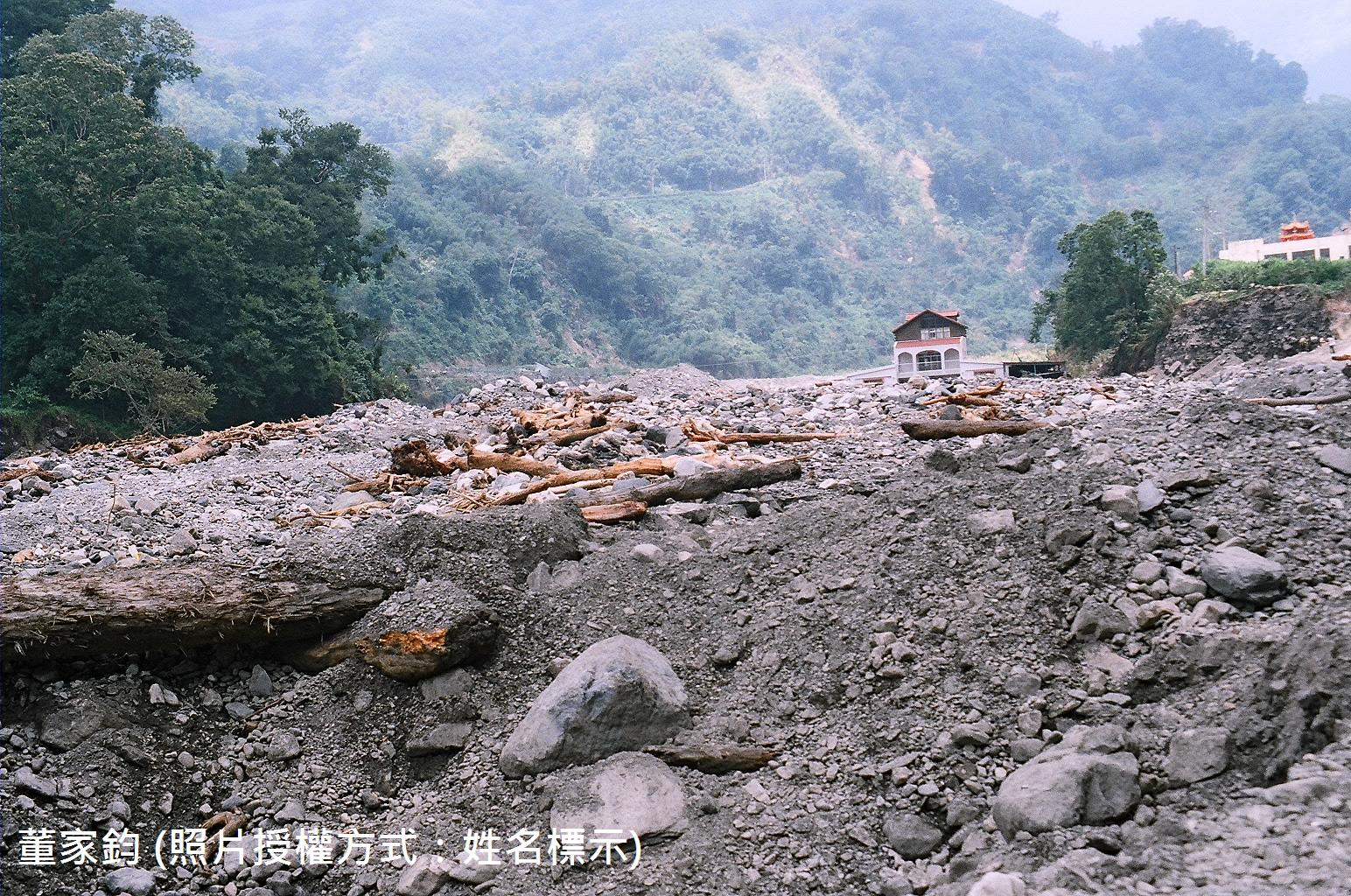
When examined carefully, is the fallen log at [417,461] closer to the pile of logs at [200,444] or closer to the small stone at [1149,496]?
the pile of logs at [200,444]

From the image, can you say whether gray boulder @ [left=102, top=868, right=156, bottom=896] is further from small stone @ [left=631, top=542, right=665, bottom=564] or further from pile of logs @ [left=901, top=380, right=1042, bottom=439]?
pile of logs @ [left=901, top=380, right=1042, bottom=439]

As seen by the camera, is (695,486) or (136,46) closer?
(695,486)

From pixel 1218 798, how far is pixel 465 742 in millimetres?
2275

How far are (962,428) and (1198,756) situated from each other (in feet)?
12.0

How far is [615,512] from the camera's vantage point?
4656 millimetres

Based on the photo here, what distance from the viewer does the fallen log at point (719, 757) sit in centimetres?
304

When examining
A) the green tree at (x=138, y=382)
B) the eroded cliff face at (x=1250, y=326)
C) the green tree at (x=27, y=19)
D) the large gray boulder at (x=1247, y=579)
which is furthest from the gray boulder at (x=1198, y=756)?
the green tree at (x=27, y=19)

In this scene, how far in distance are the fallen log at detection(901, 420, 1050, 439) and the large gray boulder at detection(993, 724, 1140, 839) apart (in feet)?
10.7

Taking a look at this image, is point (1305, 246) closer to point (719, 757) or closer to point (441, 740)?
point (719, 757)

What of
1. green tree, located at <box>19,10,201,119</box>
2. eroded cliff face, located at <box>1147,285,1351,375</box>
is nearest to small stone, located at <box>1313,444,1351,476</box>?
eroded cliff face, located at <box>1147,285,1351,375</box>

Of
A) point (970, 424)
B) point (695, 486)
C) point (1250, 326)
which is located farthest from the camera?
point (1250, 326)

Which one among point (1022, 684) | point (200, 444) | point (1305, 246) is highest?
point (1305, 246)

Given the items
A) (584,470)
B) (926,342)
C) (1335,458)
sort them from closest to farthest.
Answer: (1335,458)
(584,470)
(926,342)

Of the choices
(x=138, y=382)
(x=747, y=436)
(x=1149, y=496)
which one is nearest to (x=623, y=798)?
(x=1149, y=496)
